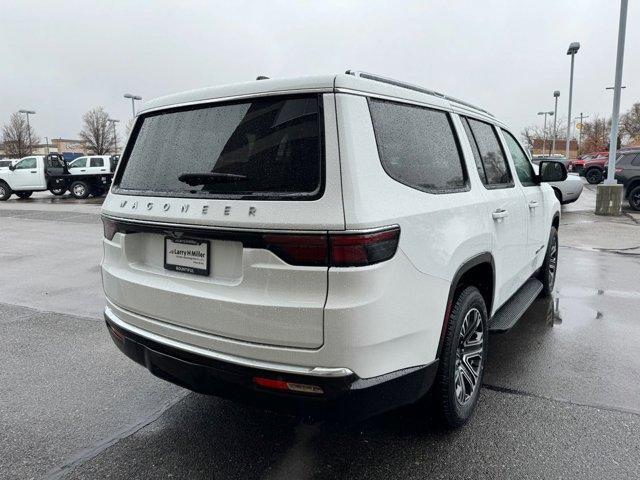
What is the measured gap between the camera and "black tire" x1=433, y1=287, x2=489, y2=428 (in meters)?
2.56

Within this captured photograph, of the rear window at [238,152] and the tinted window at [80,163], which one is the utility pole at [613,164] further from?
the tinted window at [80,163]

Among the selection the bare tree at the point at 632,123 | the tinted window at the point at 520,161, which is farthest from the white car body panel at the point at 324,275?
the bare tree at the point at 632,123

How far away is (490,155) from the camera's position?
3.52 m

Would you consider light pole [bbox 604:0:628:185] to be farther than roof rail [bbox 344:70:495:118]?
Yes

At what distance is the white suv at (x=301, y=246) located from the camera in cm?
199

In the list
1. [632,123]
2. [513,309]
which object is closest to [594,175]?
[513,309]

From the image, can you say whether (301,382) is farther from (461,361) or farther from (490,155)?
(490,155)

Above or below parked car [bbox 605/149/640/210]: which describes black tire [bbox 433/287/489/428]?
below

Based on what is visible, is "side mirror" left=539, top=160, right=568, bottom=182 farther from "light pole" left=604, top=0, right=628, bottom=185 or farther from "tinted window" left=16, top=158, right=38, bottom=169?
"tinted window" left=16, top=158, right=38, bottom=169

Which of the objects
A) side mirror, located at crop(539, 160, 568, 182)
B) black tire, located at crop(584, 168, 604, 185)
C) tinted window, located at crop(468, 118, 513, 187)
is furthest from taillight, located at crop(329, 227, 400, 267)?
black tire, located at crop(584, 168, 604, 185)

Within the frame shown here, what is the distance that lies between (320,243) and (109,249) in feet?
4.81

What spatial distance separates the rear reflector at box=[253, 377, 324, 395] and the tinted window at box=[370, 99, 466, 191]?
98 cm

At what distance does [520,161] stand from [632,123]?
250ft

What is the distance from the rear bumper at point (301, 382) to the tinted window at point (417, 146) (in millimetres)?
905
